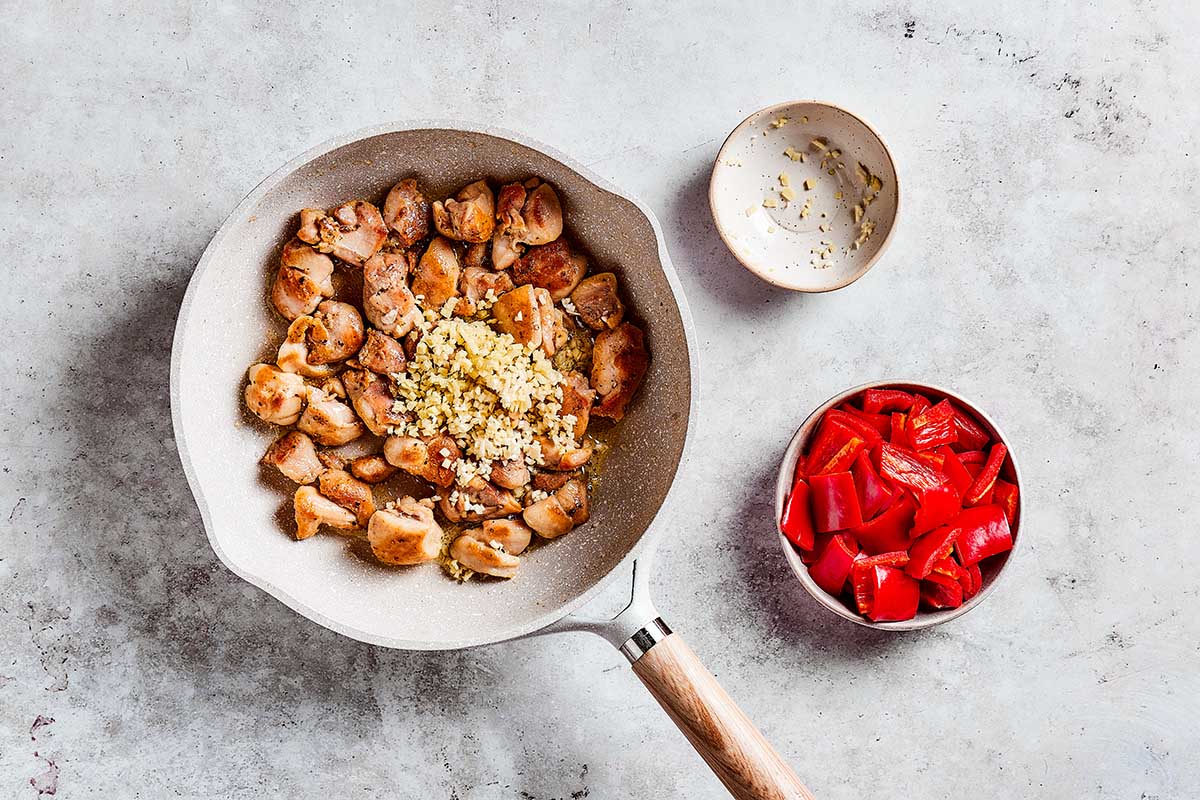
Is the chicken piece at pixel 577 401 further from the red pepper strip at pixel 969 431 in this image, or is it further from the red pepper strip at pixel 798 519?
the red pepper strip at pixel 969 431

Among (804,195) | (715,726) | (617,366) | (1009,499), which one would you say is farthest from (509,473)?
(1009,499)

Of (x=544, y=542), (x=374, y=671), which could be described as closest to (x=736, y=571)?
(x=544, y=542)

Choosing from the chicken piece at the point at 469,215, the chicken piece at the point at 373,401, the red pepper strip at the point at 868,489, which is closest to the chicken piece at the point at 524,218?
the chicken piece at the point at 469,215

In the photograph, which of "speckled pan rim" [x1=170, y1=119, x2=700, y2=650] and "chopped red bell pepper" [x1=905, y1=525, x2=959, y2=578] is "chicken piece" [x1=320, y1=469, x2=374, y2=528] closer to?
"speckled pan rim" [x1=170, y1=119, x2=700, y2=650]

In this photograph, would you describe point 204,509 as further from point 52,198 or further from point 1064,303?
point 1064,303

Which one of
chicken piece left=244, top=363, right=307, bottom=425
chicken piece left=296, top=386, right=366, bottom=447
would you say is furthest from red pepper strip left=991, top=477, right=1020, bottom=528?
chicken piece left=244, top=363, right=307, bottom=425

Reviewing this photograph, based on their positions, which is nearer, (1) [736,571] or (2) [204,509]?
(2) [204,509]
